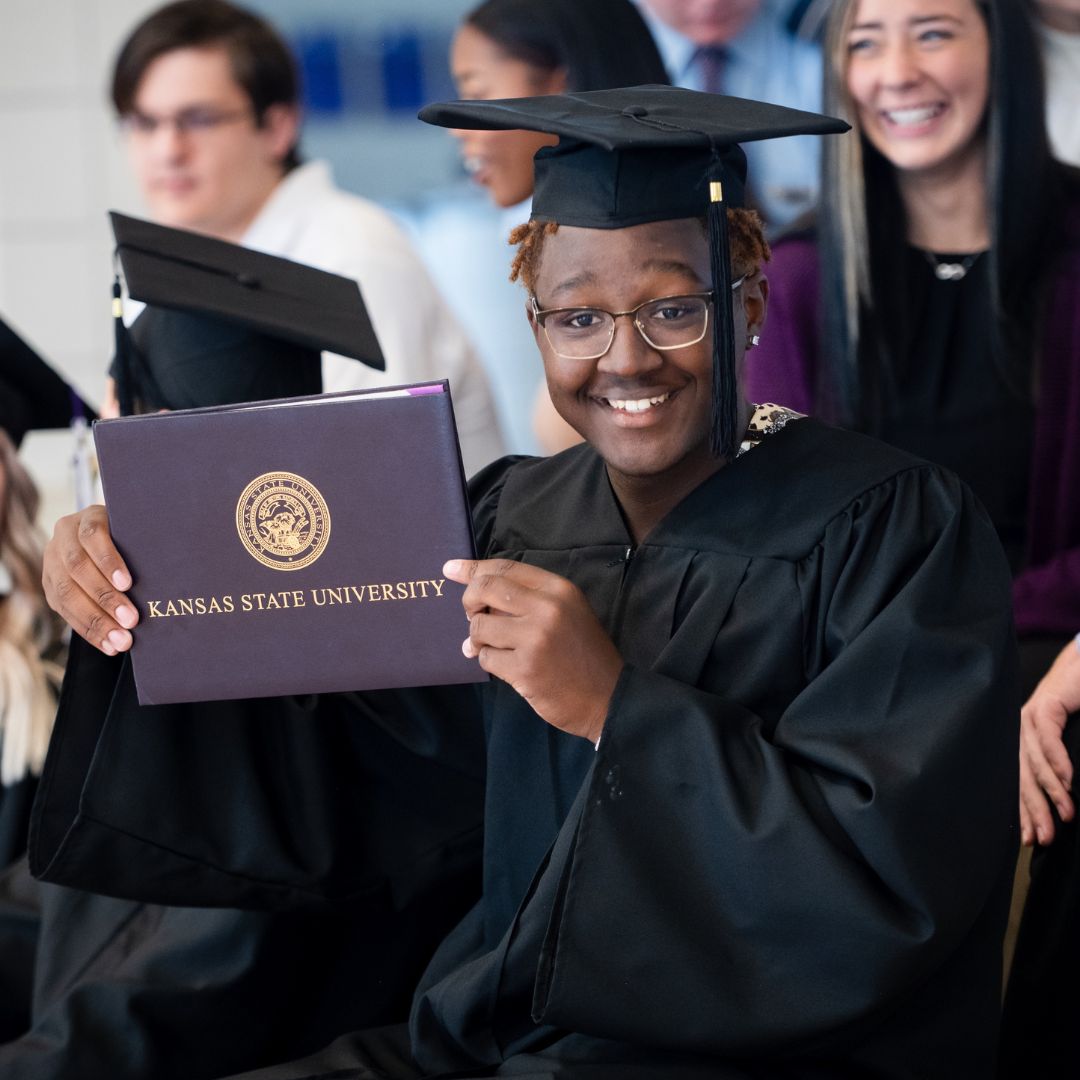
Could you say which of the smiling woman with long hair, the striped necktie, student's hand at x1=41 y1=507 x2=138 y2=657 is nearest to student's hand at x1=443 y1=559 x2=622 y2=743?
student's hand at x1=41 y1=507 x2=138 y2=657

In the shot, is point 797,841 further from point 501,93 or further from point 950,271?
point 501,93

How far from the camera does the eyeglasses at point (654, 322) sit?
1.69 metres

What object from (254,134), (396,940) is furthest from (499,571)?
(254,134)

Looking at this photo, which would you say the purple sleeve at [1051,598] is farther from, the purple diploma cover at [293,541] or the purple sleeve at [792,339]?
the purple diploma cover at [293,541]

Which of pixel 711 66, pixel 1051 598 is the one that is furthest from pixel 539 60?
pixel 1051 598

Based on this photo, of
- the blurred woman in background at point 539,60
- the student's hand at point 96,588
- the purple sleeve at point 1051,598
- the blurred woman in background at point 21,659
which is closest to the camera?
the student's hand at point 96,588

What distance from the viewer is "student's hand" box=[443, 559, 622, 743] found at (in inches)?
62.7

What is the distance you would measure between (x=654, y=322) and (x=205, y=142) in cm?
261

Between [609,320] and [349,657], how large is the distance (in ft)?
1.61

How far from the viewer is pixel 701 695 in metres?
1.62

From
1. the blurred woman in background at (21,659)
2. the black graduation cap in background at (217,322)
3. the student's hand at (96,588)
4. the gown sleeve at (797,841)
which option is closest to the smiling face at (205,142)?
the blurred woman in background at (21,659)

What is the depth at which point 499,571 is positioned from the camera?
1.63m

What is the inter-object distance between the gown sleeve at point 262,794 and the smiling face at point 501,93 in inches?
52.1

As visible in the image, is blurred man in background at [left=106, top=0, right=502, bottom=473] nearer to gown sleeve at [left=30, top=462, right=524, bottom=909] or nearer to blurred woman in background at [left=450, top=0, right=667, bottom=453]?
blurred woman in background at [left=450, top=0, right=667, bottom=453]
